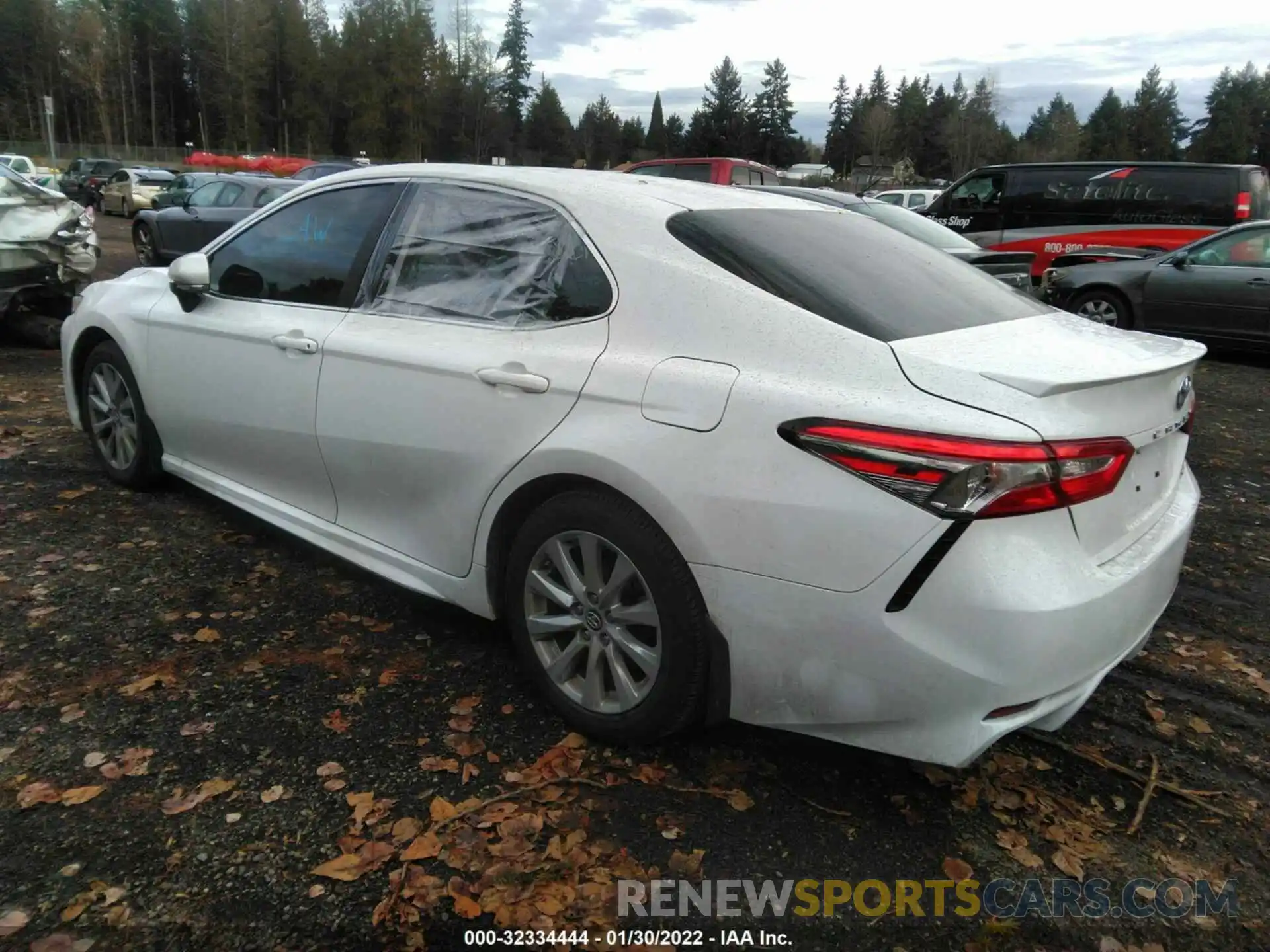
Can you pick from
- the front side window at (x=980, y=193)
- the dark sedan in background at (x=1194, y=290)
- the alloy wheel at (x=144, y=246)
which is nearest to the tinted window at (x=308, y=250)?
the dark sedan in background at (x=1194, y=290)

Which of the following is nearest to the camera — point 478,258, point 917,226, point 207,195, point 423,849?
point 423,849

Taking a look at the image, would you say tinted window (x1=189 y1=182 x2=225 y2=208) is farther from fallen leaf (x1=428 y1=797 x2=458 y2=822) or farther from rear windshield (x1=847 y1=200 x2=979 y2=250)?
fallen leaf (x1=428 y1=797 x2=458 y2=822)

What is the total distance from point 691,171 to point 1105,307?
7.88 meters

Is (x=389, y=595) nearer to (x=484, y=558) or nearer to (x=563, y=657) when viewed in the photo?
(x=484, y=558)

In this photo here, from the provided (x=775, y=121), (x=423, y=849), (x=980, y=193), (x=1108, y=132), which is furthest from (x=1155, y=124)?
(x=423, y=849)

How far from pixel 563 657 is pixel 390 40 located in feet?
321

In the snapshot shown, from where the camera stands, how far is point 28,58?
265 ft

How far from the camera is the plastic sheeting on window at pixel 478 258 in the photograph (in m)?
2.89

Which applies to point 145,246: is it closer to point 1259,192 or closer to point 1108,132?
point 1259,192

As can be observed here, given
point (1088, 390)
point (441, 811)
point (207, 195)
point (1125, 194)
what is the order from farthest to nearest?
point (207, 195) → point (1125, 194) → point (441, 811) → point (1088, 390)

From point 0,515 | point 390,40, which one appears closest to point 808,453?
point 0,515

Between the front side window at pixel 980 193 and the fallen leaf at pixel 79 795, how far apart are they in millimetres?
14013

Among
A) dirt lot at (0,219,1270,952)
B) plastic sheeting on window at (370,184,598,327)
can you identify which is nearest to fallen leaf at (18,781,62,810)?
dirt lot at (0,219,1270,952)

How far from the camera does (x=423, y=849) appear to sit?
2344mm
